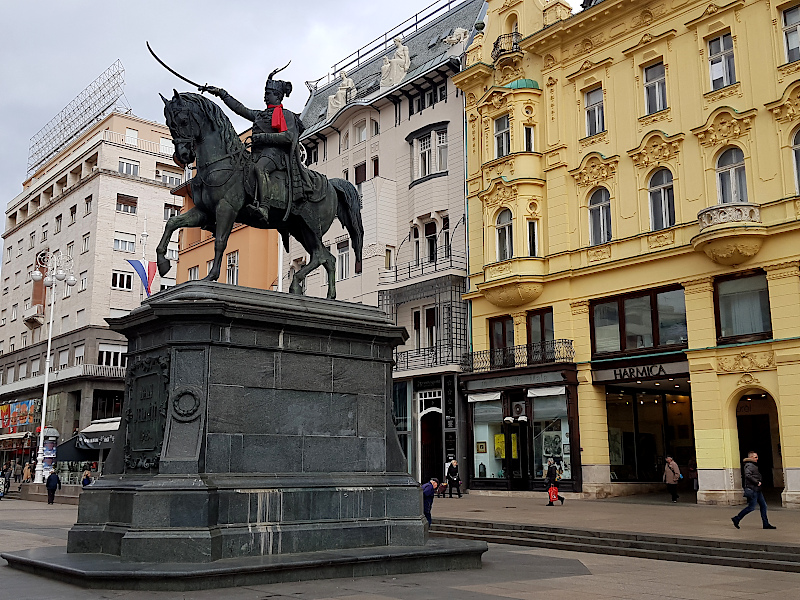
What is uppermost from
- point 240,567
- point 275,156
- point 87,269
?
point 87,269

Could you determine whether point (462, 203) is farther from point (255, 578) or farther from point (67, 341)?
point (67, 341)

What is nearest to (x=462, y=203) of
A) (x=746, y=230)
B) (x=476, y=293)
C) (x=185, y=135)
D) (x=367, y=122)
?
(x=476, y=293)

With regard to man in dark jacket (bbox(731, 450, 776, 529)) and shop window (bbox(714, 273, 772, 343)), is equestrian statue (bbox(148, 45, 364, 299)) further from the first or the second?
shop window (bbox(714, 273, 772, 343))

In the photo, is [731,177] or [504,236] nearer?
[731,177]

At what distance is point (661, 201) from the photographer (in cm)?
3155

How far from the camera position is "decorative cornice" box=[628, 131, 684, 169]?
30984 millimetres

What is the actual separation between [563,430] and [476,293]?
7.80 meters

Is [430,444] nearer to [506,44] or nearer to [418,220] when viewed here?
[418,220]

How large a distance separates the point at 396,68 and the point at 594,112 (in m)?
13.9

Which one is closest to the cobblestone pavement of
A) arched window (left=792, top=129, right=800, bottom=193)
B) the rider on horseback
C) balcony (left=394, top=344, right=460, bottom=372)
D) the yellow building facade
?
the rider on horseback

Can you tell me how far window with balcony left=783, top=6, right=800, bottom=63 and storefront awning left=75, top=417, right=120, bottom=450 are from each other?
28.5 m

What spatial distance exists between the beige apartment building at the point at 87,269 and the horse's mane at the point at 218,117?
50.3m

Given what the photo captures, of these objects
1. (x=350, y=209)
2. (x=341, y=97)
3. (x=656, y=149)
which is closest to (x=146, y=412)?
(x=350, y=209)

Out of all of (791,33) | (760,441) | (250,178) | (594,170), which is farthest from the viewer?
(760,441)
